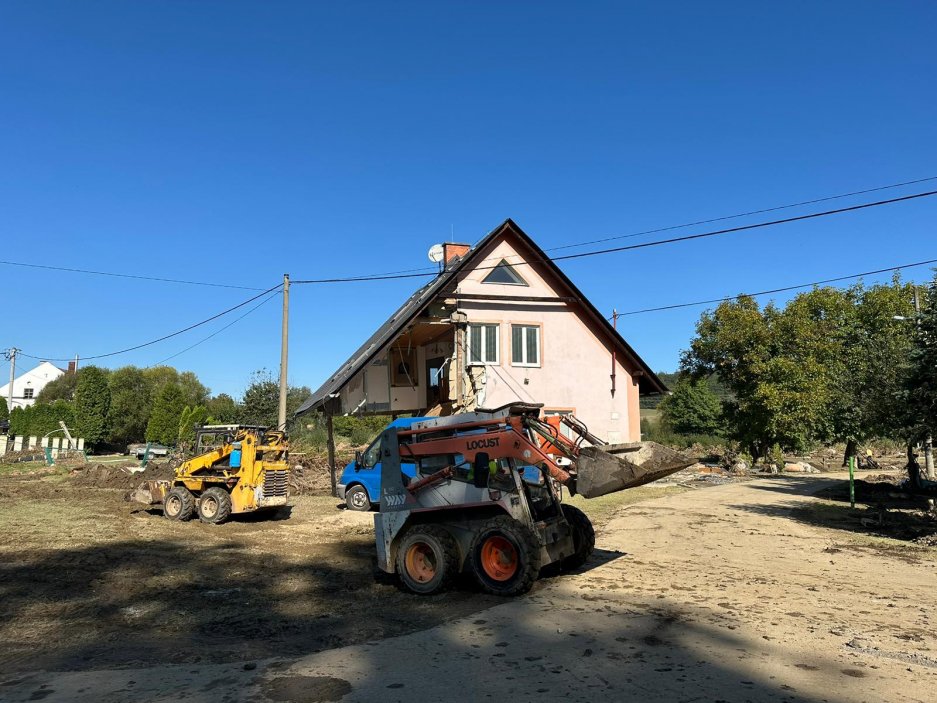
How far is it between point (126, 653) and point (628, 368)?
1933 cm

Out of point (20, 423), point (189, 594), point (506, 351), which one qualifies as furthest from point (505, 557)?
point (20, 423)

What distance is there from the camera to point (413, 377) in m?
24.5

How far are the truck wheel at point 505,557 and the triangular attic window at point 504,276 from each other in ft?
43.9

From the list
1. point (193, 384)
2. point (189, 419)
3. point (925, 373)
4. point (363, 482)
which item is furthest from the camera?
point (193, 384)

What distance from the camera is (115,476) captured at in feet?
96.6

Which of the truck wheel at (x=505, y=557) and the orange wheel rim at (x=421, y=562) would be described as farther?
the orange wheel rim at (x=421, y=562)

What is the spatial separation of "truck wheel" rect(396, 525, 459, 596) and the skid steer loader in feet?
0.05

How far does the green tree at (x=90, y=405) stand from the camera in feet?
178

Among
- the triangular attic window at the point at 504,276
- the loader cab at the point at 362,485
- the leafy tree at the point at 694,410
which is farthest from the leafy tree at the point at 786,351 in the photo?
the leafy tree at the point at 694,410

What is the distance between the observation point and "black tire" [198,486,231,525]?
1756 centimetres

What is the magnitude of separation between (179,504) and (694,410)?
62.4 metres

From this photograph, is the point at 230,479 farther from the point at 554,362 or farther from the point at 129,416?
the point at 129,416

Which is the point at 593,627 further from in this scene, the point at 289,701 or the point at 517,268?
the point at 517,268

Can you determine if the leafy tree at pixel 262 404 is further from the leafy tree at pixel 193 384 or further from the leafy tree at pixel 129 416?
the leafy tree at pixel 193 384
